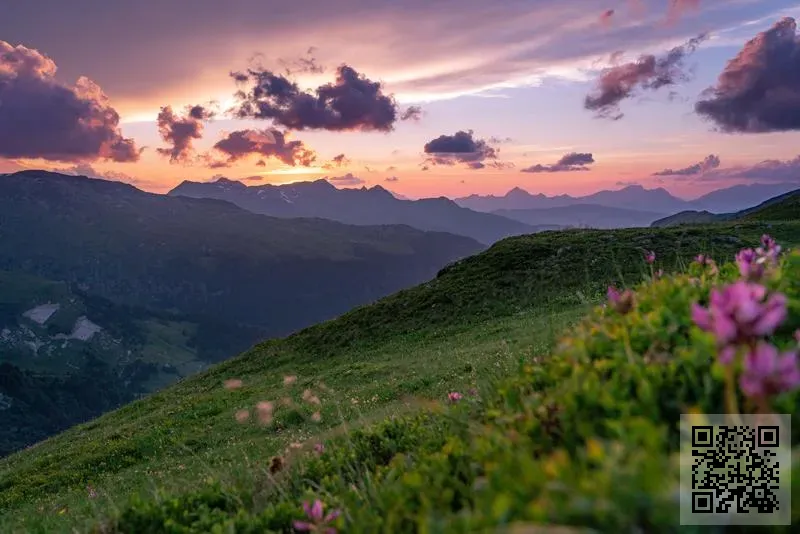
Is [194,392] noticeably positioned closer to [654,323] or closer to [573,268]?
[573,268]

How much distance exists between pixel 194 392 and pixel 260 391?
28.2 feet

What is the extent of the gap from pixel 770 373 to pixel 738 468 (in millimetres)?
591

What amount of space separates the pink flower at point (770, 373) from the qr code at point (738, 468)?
0.84 feet

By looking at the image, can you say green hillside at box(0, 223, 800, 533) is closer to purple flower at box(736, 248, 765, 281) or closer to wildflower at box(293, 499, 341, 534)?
wildflower at box(293, 499, 341, 534)

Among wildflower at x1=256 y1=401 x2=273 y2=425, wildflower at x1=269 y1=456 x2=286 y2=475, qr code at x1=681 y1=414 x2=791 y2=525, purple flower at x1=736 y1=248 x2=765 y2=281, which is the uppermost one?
purple flower at x1=736 y1=248 x2=765 y2=281

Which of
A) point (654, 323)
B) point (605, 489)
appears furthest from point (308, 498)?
point (605, 489)

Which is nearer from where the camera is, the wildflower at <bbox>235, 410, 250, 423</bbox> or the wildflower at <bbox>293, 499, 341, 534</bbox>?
the wildflower at <bbox>293, 499, 341, 534</bbox>

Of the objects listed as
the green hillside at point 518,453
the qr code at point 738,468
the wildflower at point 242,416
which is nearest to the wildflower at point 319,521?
the green hillside at point 518,453

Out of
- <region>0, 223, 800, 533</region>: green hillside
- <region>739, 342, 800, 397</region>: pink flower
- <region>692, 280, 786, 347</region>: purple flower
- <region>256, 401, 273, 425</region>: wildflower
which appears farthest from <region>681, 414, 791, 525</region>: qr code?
<region>256, 401, 273, 425</region>: wildflower

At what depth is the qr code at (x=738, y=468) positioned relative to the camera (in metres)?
2.29

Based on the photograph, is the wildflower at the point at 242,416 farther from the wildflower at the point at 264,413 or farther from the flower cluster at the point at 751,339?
the flower cluster at the point at 751,339

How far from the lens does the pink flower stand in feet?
7.41

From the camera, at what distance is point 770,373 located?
229cm

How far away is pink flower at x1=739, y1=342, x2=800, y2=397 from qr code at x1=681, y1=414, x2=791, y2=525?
0.84ft
